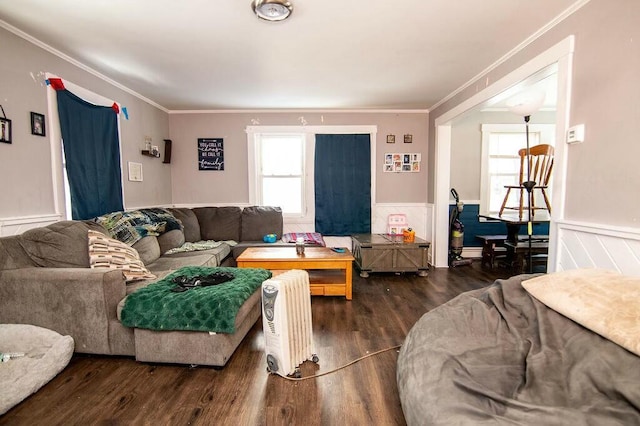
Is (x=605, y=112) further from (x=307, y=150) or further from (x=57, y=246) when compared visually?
(x=57, y=246)

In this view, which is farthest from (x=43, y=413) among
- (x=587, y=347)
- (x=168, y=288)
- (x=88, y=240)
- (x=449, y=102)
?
(x=449, y=102)

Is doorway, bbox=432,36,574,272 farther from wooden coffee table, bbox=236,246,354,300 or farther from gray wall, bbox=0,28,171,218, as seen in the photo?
gray wall, bbox=0,28,171,218

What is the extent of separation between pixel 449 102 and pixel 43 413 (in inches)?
182

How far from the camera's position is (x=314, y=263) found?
2.89 m

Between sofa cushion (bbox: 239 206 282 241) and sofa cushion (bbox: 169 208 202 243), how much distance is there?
0.59 metres

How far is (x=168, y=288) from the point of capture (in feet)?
6.49

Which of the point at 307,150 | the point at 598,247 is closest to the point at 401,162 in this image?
the point at 307,150

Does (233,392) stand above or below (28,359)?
below

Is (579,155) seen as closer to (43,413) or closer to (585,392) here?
(585,392)

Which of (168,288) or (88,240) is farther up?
(88,240)

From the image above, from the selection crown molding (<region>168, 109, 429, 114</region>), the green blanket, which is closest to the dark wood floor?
the green blanket

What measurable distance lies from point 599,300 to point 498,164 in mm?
4044

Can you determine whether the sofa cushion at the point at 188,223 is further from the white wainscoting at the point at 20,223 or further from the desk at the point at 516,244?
the desk at the point at 516,244

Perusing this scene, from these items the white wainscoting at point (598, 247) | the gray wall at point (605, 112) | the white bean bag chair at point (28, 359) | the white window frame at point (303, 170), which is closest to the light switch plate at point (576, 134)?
the gray wall at point (605, 112)
